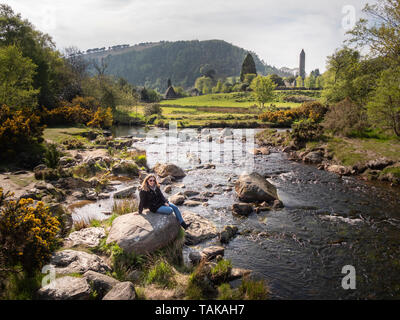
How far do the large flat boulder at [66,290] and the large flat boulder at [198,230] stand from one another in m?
4.81

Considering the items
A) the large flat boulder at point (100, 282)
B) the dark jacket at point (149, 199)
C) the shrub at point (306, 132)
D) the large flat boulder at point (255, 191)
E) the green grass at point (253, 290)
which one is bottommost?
the green grass at point (253, 290)

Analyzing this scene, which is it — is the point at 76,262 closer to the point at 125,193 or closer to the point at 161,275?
the point at 161,275

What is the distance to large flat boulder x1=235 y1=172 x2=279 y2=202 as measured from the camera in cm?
1549

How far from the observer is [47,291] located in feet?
22.5

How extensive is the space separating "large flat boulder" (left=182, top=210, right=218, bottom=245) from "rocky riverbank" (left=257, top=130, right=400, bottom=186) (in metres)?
14.5

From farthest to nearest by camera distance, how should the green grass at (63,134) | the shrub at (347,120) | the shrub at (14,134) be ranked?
the green grass at (63,134)
the shrub at (347,120)
the shrub at (14,134)

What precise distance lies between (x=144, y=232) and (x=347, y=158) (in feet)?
68.7

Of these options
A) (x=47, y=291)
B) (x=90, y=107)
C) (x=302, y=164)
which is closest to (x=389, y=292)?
(x=47, y=291)

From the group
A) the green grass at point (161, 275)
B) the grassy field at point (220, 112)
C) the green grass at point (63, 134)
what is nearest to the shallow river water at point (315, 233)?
the green grass at point (161, 275)

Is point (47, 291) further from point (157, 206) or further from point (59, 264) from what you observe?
point (157, 206)

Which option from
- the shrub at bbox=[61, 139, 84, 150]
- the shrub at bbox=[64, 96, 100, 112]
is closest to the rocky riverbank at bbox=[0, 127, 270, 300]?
the shrub at bbox=[61, 139, 84, 150]

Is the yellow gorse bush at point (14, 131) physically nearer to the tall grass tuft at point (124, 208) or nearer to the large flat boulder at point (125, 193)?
the large flat boulder at point (125, 193)

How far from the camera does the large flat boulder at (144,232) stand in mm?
9539
